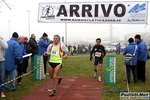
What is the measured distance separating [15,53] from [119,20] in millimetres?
5240

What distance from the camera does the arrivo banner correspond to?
34.8 feet

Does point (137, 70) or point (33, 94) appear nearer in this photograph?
point (33, 94)

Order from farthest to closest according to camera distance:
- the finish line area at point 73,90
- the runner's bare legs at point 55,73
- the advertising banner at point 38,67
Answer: the advertising banner at point 38,67 → the runner's bare legs at point 55,73 → the finish line area at point 73,90

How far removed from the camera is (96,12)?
35.9 ft

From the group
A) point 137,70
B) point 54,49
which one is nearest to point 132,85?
point 137,70

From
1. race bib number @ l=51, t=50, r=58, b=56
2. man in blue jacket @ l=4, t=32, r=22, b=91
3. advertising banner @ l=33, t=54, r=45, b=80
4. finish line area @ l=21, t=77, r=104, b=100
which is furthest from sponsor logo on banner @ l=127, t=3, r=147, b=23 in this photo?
man in blue jacket @ l=4, t=32, r=22, b=91

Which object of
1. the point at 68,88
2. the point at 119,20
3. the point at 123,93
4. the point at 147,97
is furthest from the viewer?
the point at 119,20

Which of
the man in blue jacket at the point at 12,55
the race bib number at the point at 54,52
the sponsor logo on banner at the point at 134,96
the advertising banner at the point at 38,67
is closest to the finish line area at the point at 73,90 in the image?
the advertising banner at the point at 38,67

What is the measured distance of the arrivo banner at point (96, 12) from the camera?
10.6m

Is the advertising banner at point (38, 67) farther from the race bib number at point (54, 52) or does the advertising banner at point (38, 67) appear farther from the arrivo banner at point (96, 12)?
the race bib number at point (54, 52)

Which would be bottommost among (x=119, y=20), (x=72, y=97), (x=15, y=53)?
(x=72, y=97)

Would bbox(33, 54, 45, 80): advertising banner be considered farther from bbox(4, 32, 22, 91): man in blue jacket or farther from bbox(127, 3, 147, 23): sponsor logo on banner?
Answer: bbox(127, 3, 147, 23): sponsor logo on banner

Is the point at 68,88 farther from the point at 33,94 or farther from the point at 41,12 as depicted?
the point at 41,12

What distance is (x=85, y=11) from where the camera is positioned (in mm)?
10992
